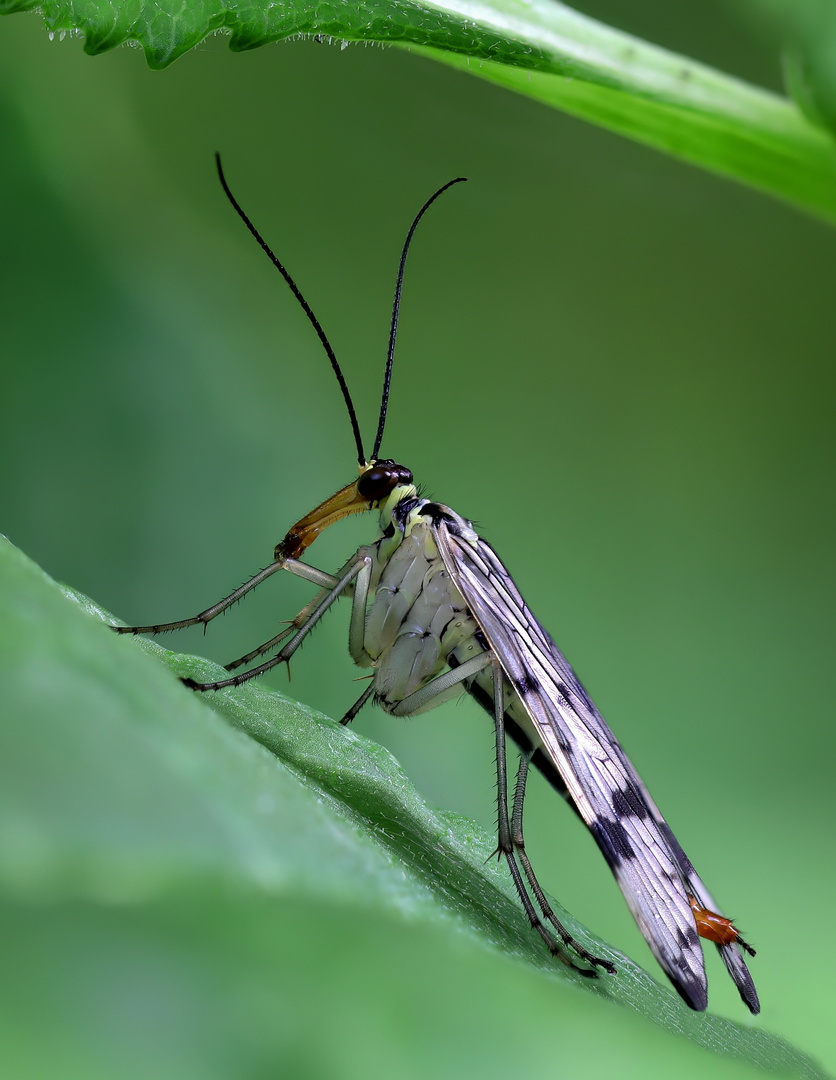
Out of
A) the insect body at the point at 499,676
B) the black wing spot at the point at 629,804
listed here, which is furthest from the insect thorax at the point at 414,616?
the black wing spot at the point at 629,804

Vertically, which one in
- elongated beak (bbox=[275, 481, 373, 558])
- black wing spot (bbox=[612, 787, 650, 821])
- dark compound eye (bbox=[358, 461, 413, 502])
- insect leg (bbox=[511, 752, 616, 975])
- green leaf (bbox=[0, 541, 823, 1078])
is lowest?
insect leg (bbox=[511, 752, 616, 975])

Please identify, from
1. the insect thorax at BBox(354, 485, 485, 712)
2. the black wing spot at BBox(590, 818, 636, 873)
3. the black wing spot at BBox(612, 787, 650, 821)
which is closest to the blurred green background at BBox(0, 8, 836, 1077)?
the insect thorax at BBox(354, 485, 485, 712)

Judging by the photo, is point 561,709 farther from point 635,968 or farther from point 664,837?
point 635,968

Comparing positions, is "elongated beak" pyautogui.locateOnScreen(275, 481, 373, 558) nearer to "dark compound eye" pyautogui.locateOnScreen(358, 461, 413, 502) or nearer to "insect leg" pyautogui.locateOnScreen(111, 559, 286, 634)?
"dark compound eye" pyautogui.locateOnScreen(358, 461, 413, 502)

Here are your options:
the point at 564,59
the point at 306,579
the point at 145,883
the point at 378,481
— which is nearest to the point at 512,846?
the point at 306,579

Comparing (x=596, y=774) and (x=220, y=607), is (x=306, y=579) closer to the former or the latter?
(x=220, y=607)

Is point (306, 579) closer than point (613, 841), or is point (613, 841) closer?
point (613, 841)
